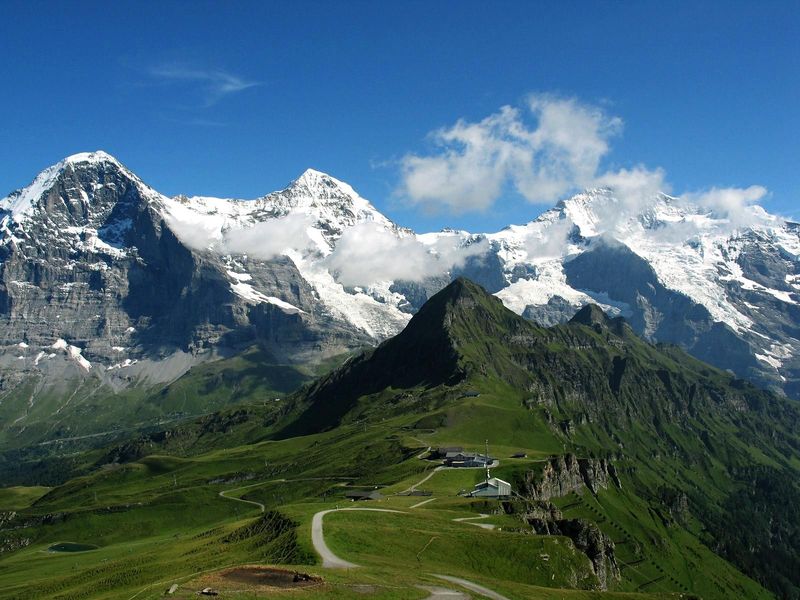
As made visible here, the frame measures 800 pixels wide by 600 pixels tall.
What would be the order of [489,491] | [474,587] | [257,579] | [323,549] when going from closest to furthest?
1. [257,579]
2. [474,587]
3. [323,549]
4. [489,491]

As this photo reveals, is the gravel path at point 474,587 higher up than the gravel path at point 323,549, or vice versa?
the gravel path at point 323,549

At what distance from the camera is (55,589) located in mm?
144750

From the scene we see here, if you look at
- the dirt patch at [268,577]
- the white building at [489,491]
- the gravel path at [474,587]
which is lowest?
the gravel path at [474,587]

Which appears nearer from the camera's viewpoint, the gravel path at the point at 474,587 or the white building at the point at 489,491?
the gravel path at the point at 474,587

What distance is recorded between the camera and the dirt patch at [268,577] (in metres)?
77.3

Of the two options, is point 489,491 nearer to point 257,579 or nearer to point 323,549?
point 323,549

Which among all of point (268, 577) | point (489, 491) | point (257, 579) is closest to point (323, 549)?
point (268, 577)

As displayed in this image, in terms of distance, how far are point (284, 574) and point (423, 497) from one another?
93.5 metres

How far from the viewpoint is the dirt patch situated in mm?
77312

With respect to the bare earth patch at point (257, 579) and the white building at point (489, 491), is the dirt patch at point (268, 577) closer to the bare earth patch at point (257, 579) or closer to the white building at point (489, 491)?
the bare earth patch at point (257, 579)

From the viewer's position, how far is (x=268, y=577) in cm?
8044

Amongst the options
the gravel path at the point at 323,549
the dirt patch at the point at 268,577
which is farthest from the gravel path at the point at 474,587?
the dirt patch at the point at 268,577

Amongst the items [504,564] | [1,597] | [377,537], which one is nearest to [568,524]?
[504,564]

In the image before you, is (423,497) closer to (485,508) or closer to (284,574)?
(485,508)
